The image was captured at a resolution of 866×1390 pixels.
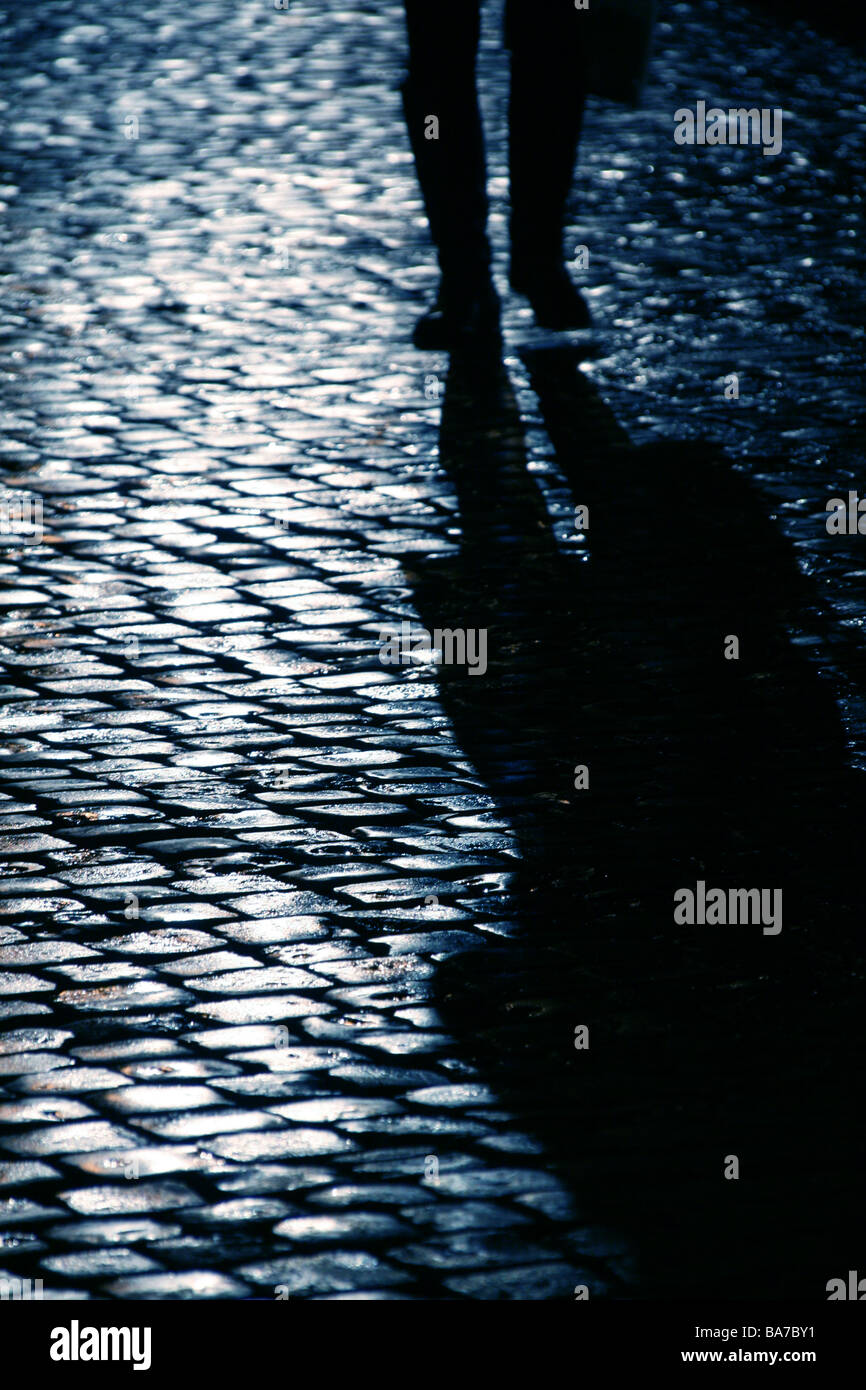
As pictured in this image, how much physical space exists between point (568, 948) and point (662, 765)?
2.74ft

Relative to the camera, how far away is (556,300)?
7.16 m

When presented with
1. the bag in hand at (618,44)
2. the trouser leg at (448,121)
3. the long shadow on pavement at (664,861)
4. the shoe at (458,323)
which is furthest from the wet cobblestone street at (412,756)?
the bag in hand at (618,44)

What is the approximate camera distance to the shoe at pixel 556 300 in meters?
7.16

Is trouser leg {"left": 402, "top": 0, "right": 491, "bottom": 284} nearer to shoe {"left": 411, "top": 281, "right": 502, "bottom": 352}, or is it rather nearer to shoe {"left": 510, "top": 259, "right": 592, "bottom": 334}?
shoe {"left": 411, "top": 281, "right": 502, "bottom": 352}

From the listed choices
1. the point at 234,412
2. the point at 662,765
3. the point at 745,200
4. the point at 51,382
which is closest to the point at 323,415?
the point at 234,412

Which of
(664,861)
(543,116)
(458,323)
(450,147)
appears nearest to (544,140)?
(543,116)

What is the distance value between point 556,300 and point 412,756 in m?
3.23

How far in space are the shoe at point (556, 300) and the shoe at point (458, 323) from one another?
27cm

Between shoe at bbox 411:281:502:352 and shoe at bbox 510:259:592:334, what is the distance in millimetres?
266

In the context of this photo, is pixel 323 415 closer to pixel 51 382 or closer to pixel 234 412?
pixel 234 412

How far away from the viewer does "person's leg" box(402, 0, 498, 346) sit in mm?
6883

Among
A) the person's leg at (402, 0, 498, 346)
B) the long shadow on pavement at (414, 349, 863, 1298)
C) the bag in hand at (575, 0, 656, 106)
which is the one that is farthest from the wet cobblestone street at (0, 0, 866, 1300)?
the bag in hand at (575, 0, 656, 106)

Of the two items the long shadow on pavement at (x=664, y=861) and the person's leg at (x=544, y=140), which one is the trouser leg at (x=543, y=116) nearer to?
the person's leg at (x=544, y=140)
